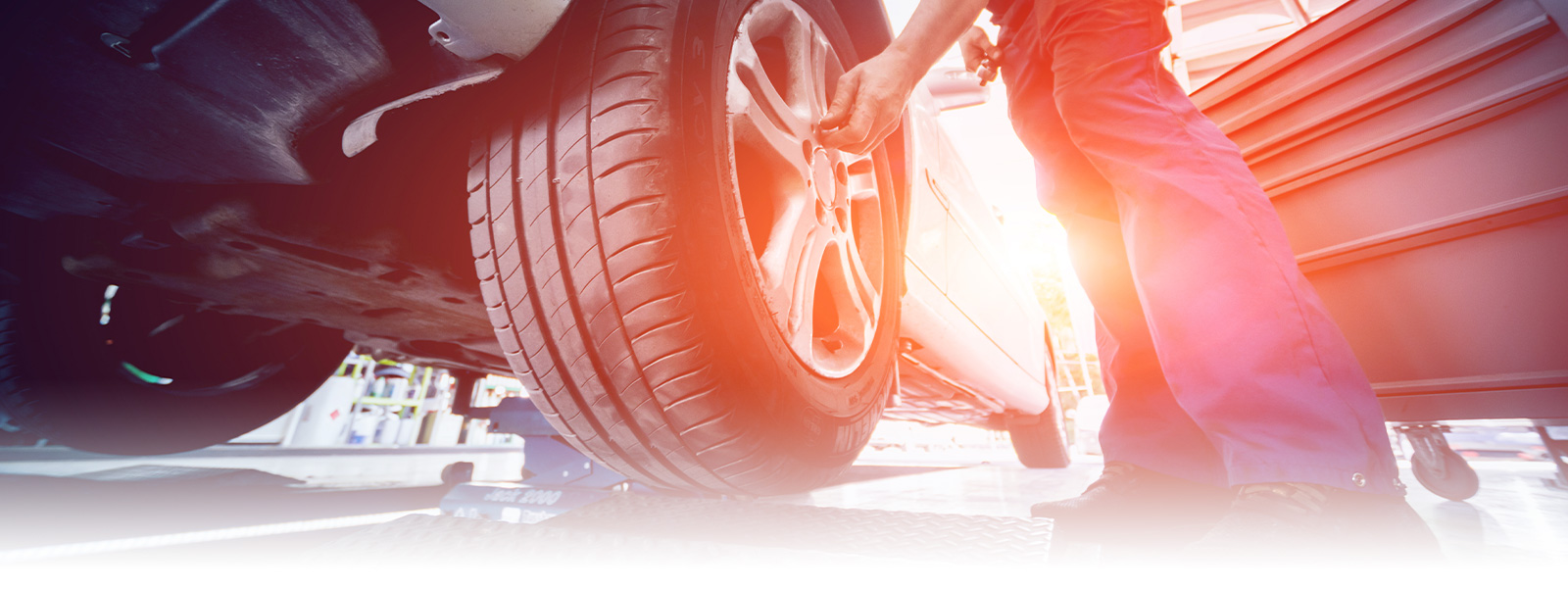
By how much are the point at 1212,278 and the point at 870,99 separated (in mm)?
573

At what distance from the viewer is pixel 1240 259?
2.71ft

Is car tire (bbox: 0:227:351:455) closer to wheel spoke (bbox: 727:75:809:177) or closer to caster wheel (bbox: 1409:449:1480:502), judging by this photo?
wheel spoke (bbox: 727:75:809:177)

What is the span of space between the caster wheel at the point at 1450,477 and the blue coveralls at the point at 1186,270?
110cm

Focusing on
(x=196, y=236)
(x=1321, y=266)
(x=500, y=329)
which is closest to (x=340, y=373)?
(x=196, y=236)

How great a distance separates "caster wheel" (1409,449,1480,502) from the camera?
1.55 metres

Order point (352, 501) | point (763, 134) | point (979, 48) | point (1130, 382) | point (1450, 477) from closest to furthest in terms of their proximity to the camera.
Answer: point (763, 134), point (1130, 382), point (979, 48), point (1450, 477), point (352, 501)

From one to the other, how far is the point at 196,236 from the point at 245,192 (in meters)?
0.13

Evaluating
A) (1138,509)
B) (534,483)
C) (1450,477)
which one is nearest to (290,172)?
(534,483)

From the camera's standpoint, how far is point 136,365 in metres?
1.40

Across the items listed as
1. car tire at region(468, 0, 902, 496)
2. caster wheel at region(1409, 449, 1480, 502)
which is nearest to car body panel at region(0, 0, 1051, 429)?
car tire at region(468, 0, 902, 496)

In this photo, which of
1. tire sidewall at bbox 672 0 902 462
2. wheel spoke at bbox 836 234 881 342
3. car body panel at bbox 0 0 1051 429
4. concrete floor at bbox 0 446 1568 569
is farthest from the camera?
wheel spoke at bbox 836 234 881 342

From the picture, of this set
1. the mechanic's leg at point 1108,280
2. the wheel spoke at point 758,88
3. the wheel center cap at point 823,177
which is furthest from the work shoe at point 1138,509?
the wheel spoke at point 758,88

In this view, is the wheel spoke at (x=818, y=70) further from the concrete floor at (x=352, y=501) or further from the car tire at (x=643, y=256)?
the concrete floor at (x=352, y=501)

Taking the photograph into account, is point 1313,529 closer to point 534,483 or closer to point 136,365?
point 534,483
